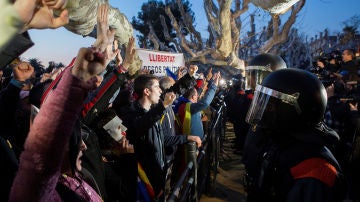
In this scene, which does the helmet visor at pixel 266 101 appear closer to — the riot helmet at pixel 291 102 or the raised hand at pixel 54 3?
the riot helmet at pixel 291 102

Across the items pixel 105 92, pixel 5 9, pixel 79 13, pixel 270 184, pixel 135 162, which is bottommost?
pixel 135 162

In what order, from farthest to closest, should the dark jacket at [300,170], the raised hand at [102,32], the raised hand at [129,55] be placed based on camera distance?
the raised hand at [129,55]
the raised hand at [102,32]
the dark jacket at [300,170]

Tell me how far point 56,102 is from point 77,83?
9cm

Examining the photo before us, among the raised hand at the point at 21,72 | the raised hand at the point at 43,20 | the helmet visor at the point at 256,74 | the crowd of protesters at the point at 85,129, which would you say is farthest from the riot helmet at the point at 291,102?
the raised hand at the point at 21,72

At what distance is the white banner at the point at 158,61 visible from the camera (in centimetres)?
729

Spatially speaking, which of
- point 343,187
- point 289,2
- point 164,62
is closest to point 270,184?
point 343,187

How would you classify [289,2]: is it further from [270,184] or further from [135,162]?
[135,162]

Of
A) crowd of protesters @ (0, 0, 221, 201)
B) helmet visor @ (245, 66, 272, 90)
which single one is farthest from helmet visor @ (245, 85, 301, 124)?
helmet visor @ (245, 66, 272, 90)

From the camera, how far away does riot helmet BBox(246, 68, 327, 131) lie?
204 centimetres

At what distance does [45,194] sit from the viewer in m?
0.96

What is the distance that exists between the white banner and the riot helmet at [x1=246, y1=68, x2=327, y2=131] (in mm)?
5280

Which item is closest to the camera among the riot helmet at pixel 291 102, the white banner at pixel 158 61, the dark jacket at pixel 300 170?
the dark jacket at pixel 300 170

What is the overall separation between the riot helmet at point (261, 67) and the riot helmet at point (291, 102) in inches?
84.5

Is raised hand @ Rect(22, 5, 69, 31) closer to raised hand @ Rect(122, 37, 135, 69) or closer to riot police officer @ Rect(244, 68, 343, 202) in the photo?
riot police officer @ Rect(244, 68, 343, 202)
